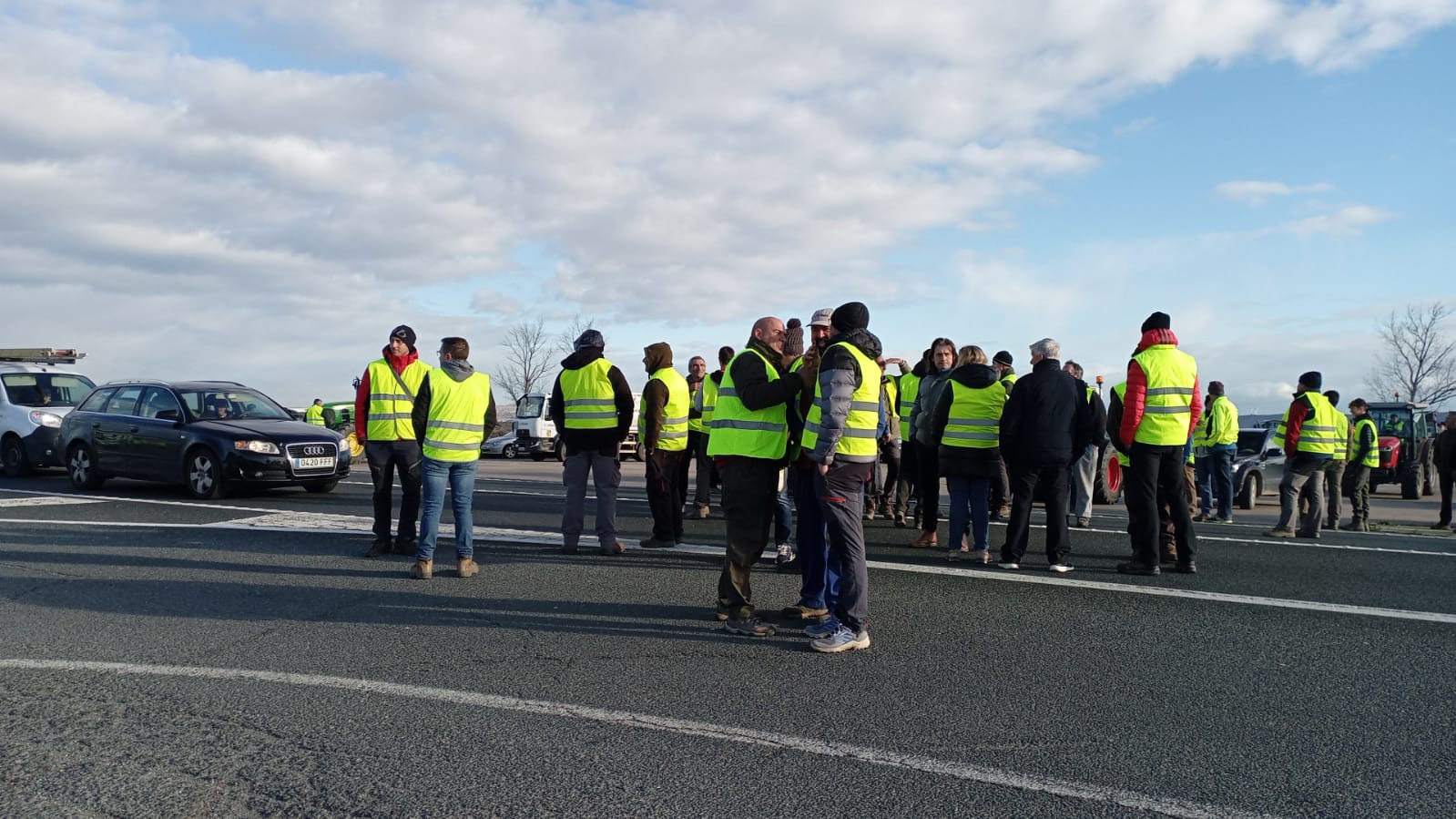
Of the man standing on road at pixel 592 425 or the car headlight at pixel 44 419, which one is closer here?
the man standing on road at pixel 592 425

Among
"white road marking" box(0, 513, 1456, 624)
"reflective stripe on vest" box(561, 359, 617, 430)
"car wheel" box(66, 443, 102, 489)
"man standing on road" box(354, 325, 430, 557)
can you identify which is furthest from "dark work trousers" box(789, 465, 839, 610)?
"car wheel" box(66, 443, 102, 489)

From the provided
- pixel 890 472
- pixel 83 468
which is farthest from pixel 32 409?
pixel 890 472

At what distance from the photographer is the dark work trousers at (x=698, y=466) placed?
11602 mm

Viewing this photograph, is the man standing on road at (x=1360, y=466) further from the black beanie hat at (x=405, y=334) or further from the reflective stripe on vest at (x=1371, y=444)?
the black beanie hat at (x=405, y=334)

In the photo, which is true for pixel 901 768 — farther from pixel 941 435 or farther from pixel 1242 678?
pixel 941 435

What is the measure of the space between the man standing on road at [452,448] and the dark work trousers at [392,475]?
1087mm

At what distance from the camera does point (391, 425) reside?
8617mm

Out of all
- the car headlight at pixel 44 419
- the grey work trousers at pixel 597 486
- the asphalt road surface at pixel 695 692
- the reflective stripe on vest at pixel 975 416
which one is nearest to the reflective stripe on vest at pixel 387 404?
the asphalt road surface at pixel 695 692

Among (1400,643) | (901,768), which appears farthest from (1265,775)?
(1400,643)

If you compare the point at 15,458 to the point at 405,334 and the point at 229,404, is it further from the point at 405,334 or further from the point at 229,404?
the point at 405,334

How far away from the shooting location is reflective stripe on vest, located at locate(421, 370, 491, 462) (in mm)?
7570

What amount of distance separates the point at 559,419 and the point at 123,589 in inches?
142

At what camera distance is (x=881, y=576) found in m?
7.75

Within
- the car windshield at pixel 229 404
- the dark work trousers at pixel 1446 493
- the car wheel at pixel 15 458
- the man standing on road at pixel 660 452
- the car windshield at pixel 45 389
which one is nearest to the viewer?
the man standing on road at pixel 660 452
